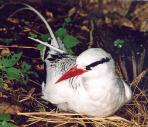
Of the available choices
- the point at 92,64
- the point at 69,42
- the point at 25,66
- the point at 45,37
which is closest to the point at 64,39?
the point at 69,42

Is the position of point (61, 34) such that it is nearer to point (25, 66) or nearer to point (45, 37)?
point (45, 37)

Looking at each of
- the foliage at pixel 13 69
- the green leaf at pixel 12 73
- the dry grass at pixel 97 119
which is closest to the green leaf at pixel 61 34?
the foliage at pixel 13 69

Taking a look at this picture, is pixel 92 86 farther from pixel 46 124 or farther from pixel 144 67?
pixel 144 67

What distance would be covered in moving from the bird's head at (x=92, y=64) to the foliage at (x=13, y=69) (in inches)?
21.5

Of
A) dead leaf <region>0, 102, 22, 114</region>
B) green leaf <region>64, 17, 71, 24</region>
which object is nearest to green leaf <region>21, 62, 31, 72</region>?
dead leaf <region>0, 102, 22, 114</region>

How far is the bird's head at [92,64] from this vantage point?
10.6 ft

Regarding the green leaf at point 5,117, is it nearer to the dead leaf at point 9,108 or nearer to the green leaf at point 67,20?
the dead leaf at point 9,108

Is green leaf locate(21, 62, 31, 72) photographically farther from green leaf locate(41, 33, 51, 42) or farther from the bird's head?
the bird's head

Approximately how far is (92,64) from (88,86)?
0.22m

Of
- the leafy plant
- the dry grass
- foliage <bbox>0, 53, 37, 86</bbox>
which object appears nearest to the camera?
the leafy plant

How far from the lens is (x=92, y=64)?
10.6 feet

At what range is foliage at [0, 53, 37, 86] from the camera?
3729mm

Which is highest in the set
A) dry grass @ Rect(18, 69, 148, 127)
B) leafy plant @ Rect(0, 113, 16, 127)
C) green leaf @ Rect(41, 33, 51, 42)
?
green leaf @ Rect(41, 33, 51, 42)

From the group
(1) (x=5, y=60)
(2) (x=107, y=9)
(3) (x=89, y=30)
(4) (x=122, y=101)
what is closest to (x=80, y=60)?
(4) (x=122, y=101)
